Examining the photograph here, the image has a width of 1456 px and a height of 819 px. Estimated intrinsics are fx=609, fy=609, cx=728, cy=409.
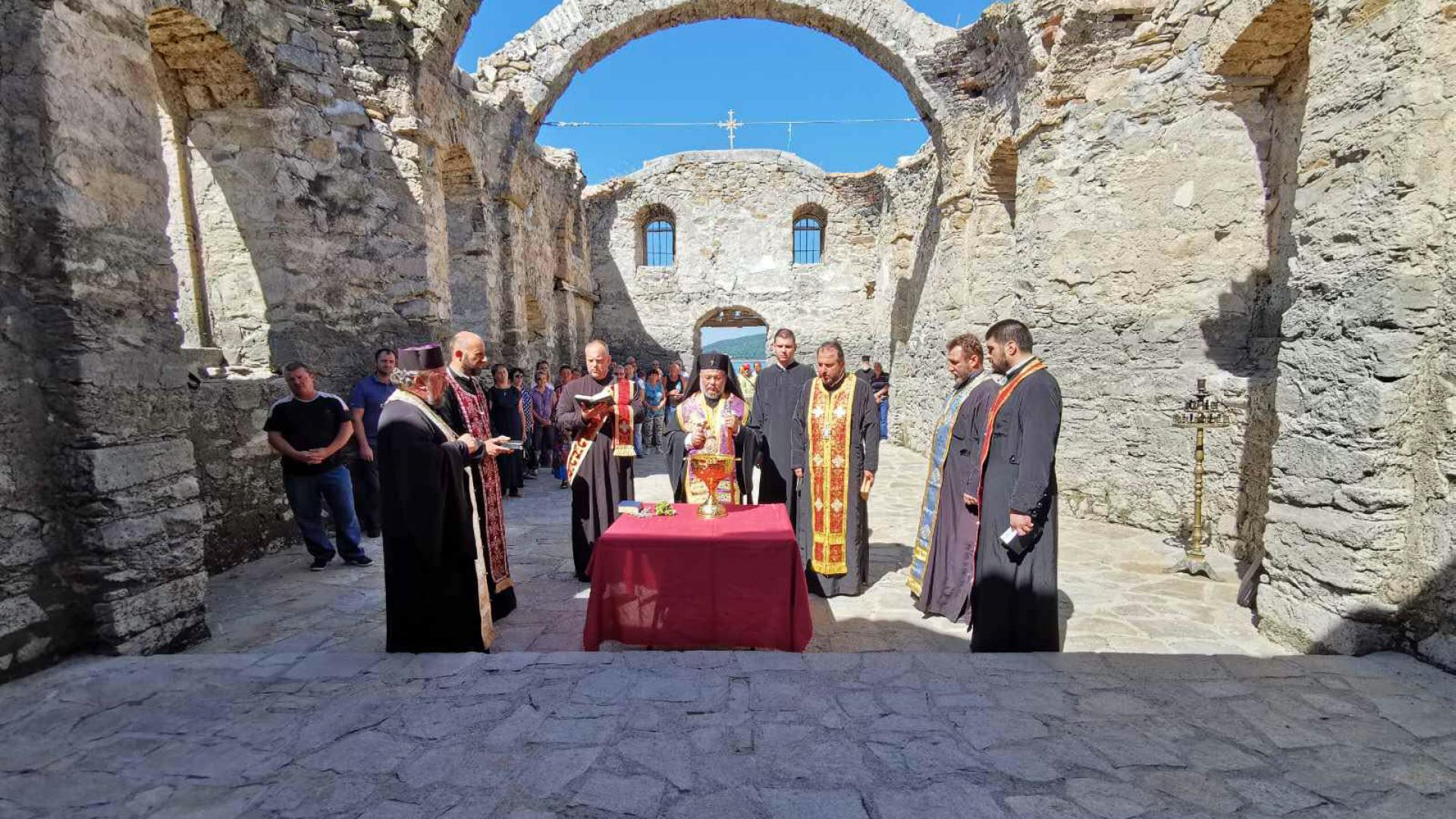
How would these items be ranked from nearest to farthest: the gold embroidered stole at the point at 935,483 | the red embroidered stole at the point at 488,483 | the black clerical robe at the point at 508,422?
the red embroidered stole at the point at 488,483 → the gold embroidered stole at the point at 935,483 → the black clerical robe at the point at 508,422

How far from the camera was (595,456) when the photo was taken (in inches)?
193

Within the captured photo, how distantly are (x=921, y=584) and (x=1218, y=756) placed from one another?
86.2 inches

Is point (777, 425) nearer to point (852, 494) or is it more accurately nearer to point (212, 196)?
point (852, 494)

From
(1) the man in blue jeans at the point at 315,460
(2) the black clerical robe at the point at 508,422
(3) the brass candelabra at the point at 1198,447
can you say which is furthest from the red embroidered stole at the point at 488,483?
(3) the brass candelabra at the point at 1198,447

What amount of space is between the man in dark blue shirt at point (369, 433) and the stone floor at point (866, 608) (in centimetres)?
47

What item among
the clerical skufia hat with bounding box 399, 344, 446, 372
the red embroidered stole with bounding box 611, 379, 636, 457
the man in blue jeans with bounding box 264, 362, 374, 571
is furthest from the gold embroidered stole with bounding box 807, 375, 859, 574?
the man in blue jeans with bounding box 264, 362, 374, 571

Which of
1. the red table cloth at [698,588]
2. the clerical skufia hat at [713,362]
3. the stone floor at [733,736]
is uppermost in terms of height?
the clerical skufia hat at [713,362]

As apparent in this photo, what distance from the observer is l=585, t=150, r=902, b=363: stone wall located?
1819 centimetres

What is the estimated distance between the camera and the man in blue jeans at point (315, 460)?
16.0 ft

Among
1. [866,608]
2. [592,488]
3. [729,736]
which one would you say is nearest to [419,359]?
[592,488]

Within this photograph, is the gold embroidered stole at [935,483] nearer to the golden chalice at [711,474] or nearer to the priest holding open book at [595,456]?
the golden chalice at [711,474]

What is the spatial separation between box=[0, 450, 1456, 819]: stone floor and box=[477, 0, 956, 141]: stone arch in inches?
358

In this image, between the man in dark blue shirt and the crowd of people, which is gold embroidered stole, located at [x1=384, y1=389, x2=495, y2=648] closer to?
the crowd of people

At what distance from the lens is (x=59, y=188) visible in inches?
116
